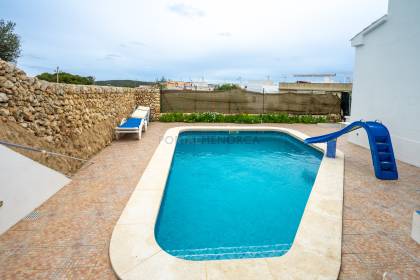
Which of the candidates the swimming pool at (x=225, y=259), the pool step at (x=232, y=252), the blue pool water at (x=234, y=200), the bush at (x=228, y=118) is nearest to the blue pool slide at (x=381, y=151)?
the blue pool water at (x=234, y=200)

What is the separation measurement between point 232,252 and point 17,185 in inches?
120

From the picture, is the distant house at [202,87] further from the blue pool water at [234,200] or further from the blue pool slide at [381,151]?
the blue pool slide at [381,151]

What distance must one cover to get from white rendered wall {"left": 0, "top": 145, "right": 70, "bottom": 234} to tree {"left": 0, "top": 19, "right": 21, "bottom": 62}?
10.5m

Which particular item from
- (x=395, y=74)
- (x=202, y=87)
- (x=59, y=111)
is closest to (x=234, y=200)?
(x=59, y=111)

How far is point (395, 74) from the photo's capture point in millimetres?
8188

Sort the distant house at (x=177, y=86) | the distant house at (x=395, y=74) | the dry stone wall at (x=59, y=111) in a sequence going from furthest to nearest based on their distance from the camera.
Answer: the distant house at (x=177, y=86)
the distant house at (x=395, y=74)
the dry stone wall at (x=59, y=111)

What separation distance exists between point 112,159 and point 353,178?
6.64 m

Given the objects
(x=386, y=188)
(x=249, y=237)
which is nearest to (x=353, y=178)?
(x=386, y=188)

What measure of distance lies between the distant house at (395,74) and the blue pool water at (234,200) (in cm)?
250

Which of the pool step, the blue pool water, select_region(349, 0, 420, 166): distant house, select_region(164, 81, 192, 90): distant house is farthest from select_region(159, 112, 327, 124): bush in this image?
the pool step

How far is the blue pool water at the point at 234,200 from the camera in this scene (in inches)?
154

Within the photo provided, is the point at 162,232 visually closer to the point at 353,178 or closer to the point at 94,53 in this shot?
the point at 353,178

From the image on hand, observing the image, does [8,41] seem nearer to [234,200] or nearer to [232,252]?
[234,200]

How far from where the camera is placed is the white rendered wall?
325cm
